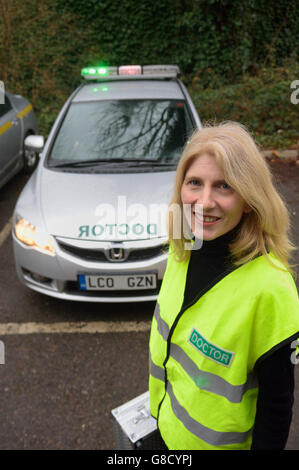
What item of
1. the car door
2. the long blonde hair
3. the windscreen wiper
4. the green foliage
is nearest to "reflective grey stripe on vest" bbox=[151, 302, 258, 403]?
the long blonde hair

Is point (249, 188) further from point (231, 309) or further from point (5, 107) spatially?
point (5, 107)

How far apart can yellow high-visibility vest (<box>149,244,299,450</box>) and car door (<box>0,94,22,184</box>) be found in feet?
14.7

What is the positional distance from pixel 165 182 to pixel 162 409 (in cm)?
217

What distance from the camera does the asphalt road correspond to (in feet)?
7.80

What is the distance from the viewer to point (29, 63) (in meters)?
9.01

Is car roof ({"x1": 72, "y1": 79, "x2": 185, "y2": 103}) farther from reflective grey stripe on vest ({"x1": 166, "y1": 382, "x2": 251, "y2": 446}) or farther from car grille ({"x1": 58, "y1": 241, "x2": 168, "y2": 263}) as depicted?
reflective grey stripe on vest ({"x1": 166, "y1": 382, "x2": 251, "y2": 446})

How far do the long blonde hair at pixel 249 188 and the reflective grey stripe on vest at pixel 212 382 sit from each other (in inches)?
13.6

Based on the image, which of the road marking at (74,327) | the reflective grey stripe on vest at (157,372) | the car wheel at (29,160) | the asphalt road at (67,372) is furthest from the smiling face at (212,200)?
the car wheel at (29,160)

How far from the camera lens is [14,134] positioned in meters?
5.61

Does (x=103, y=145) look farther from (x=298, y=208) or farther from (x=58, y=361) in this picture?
(x=298, y=208)

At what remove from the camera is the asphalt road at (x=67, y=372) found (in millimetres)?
2379

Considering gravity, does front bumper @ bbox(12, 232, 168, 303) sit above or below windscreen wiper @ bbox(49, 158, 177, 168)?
below

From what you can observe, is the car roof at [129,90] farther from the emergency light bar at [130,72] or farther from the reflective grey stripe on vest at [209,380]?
the reflective grey stripe on vest at [209,380]

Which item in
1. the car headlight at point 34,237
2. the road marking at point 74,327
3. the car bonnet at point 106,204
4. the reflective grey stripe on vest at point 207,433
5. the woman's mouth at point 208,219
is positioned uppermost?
the woman's mouth at point 208,219
